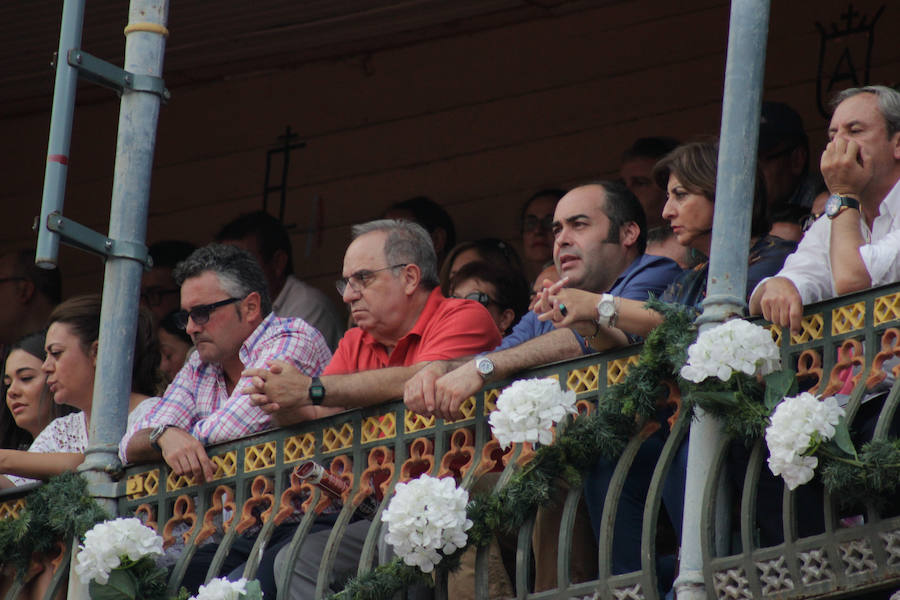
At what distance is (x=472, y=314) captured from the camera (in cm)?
679

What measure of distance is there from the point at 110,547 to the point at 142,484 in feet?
1.49

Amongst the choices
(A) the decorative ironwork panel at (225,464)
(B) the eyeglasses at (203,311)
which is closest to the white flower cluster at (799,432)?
(A) the decorative ironwork panel at (225,464)

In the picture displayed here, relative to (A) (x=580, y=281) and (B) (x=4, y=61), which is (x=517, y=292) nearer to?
(A) (x=580, y=281)

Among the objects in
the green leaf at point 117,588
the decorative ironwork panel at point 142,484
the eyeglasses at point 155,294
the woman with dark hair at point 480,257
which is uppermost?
the eyeglasses at point 155,294

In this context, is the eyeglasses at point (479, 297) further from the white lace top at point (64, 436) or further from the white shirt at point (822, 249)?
the white shirt at point (822, 249)

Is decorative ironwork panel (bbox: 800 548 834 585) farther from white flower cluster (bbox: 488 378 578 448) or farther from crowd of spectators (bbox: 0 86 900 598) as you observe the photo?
white flower cluster (bbox: 488 378 578 448)

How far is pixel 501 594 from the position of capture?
19.9 feet

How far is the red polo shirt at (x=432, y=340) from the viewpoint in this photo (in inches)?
263

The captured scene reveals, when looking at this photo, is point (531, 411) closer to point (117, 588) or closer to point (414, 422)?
point (414, 422)

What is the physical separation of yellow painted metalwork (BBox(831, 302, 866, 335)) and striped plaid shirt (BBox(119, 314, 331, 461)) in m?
2.47

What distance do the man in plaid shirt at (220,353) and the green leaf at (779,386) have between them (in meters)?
2.30

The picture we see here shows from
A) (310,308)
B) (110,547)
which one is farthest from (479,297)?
(110,547)

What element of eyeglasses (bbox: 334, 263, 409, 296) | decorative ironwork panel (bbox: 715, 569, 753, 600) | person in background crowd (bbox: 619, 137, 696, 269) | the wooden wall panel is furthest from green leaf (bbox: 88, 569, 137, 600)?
the wooden wall panel

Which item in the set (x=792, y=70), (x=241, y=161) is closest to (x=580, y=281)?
(x=792, y=70)
